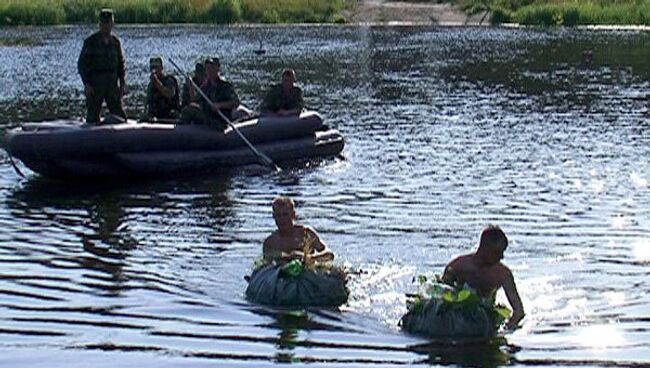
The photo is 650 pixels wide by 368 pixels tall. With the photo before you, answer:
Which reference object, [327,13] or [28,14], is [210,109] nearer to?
[28,14]

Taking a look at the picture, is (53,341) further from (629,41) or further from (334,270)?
(629,41)

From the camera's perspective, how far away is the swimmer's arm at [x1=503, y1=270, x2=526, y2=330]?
11.5m

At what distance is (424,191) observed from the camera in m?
18.3

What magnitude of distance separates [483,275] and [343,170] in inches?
360

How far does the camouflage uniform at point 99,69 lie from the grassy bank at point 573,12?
136 feet

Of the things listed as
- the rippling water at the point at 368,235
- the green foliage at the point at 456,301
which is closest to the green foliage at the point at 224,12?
the rippling water at the point at 368,235

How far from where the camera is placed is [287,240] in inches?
503

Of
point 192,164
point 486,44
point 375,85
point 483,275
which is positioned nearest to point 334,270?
point 483,275

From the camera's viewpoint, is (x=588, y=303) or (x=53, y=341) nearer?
(x=53, y=341)

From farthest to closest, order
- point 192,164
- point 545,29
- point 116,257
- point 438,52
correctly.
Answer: point 545,29 → point 438,52 → point 192,164 → point 116,257

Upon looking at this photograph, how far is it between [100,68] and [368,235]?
5.39m

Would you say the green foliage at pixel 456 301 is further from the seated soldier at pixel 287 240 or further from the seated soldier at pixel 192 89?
the seated soldier at pixel 192 89

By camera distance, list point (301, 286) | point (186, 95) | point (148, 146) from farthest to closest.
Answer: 1. point (186, 95)
2. point (148, 146)
3. point (301, 286)

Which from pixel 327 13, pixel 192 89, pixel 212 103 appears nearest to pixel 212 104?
pixel 212 103
